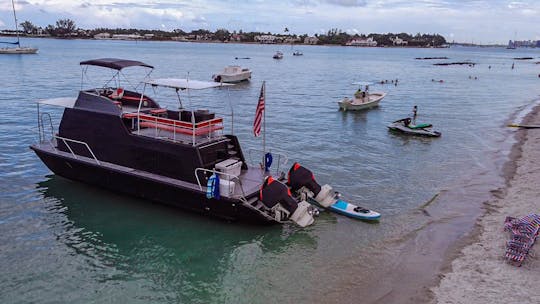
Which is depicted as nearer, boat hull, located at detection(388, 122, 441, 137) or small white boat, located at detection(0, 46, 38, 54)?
boat hull, located at detection(388, 122, 441, 137)

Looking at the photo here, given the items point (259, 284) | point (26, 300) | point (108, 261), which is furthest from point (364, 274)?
point (26, 300)

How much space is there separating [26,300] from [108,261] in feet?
7.83

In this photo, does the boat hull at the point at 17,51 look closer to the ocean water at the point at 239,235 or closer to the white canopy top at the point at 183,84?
the ocean water at the point at 239,235

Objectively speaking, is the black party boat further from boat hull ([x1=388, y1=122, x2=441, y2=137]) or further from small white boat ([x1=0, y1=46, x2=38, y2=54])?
small white boat ([x1=0, y1=46, x2=38, y2=54])

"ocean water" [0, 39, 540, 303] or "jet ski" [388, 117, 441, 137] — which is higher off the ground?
"jet ski" [388, 117, 441, 137]

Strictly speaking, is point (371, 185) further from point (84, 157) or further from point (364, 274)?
point (84, 157)

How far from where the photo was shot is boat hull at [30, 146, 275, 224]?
47.5 ft

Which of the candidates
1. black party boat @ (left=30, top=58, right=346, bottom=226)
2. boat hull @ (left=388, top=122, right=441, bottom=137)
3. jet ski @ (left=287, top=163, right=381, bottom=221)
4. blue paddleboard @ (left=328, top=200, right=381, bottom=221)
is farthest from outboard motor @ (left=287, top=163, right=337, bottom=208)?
boat hull @ (left=388, top=122, right=441, bottom=137)

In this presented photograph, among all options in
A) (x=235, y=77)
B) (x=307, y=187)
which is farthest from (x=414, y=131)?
(x=235, y=77)

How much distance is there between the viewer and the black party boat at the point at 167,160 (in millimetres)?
14414

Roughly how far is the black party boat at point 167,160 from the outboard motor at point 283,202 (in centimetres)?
3

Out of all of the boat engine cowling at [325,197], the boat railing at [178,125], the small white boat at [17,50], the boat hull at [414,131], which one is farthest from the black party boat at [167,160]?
the small white boat at [17,50]

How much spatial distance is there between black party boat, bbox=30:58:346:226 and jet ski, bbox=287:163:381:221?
46 centimetres

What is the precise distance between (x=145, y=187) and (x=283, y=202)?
5.39 metres
